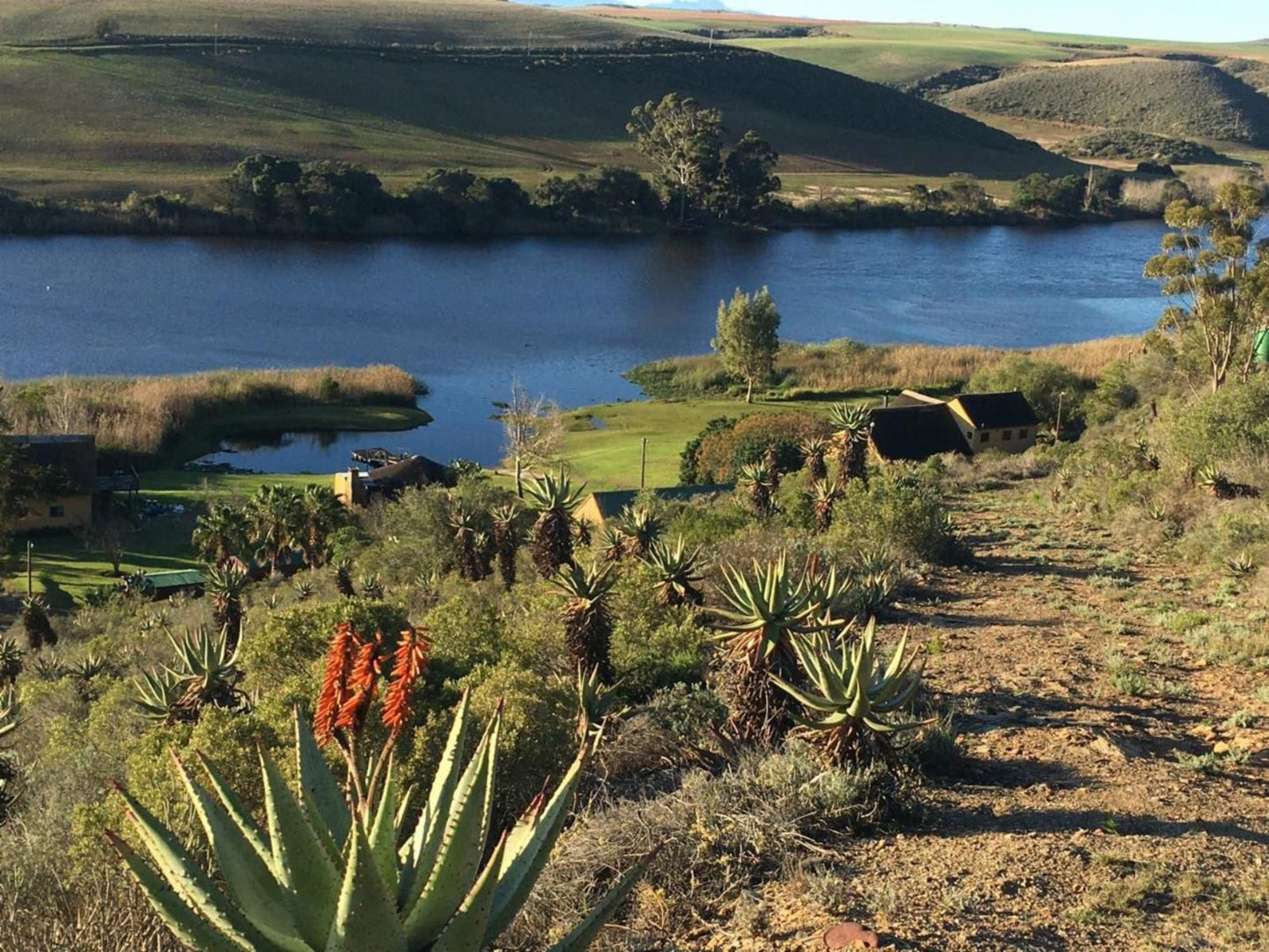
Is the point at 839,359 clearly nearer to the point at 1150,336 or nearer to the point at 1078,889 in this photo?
the point at 1150,336

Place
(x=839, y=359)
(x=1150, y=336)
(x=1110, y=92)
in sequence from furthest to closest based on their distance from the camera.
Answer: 1. (x=1110, y=92)
2. (x=839, y=359)
3. (x=1150, y=336)

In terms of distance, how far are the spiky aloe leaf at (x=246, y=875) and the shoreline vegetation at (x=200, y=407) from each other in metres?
43.7

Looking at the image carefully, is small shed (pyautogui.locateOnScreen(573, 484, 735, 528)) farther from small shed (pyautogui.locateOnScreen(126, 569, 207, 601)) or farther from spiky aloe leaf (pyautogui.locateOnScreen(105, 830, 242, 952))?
spiky aloe leaf (pyautogui.locateOnScreen(105, 830, 242, 952))

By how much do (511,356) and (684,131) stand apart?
57.1m

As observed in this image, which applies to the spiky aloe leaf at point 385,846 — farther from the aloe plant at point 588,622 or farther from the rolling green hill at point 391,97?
the rolling green hill at point 391,97

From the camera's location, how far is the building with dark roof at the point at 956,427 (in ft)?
133

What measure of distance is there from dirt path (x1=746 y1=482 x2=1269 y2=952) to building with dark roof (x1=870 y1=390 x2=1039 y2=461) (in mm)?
25636

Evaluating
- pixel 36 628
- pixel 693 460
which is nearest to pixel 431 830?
pixel 36 628

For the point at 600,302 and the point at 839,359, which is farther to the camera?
the point at 600,302

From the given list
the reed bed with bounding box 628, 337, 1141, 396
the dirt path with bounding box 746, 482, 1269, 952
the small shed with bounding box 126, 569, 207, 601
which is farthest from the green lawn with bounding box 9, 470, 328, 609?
the dirt path with bounding box 746, 482, 1269, 952

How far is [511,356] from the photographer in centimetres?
6688

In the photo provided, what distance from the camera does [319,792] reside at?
4934mm

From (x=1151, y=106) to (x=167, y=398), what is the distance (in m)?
176

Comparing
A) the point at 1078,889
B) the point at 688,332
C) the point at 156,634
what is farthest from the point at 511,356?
the point at 1078,889
